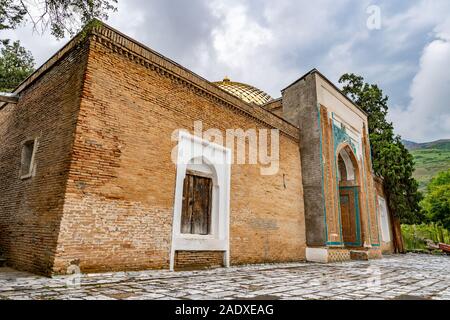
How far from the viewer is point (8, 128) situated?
820cm

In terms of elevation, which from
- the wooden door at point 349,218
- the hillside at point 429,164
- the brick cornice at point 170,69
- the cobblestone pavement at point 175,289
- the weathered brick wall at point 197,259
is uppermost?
the hillside at point 429,164

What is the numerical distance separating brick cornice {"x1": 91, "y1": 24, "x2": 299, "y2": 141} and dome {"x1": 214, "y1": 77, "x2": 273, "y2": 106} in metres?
5.24

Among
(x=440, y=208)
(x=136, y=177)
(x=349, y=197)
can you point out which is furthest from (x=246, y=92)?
(x=440, y=208)

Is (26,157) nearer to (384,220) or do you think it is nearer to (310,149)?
(310,149)

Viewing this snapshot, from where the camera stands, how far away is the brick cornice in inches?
237

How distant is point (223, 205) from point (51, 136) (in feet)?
14.4

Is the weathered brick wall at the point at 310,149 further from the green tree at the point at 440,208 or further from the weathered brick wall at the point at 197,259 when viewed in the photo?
the green tree at the point at 440,208

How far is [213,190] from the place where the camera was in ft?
26.2

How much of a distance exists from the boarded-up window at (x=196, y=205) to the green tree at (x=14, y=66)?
556 inches

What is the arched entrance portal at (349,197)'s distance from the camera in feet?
42.2

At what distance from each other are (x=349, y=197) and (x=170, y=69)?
10.1 meters

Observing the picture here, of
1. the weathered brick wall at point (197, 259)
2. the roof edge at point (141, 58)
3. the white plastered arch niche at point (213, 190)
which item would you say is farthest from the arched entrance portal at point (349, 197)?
the weathered brick wall at point (197, 259)

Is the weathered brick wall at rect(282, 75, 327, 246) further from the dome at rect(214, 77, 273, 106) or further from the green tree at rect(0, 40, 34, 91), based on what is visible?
the green tree at rect(0, 40, 34, 91)

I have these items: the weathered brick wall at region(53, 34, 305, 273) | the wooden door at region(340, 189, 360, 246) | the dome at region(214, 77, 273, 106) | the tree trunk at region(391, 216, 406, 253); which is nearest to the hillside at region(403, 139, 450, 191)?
the tree trunk at region(391, 216, 406, 253)
